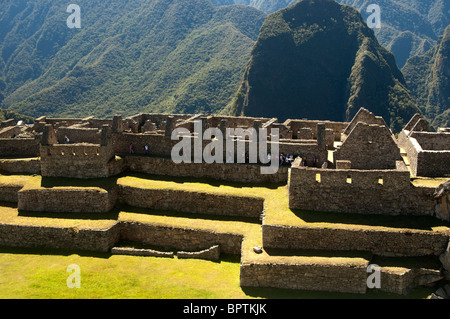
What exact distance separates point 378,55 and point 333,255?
121 metres

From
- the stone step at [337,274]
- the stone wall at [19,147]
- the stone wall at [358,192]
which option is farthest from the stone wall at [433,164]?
the stone wall at [19,147]

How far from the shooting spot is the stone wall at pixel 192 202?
78.2ft

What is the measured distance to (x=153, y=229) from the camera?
23.3m

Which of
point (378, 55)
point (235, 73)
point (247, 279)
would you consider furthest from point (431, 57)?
point (247, 279)

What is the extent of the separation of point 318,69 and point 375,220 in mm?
122228

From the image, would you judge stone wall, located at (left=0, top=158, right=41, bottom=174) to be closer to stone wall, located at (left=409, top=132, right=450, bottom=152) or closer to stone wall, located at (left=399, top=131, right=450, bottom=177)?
stone wall, located at (left=399, top=131, right=450, bottom=177)

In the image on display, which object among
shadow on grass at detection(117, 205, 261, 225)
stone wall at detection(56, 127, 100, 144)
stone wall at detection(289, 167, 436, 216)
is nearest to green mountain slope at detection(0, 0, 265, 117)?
stone wall at detection(56, 127, 100, 144)

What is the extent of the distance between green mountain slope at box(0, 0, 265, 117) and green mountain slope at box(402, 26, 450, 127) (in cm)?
5361

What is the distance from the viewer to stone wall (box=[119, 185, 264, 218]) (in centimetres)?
2383

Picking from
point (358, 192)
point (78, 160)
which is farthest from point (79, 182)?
point (358, 192)

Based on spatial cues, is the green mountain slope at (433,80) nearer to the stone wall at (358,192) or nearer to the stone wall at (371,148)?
the stone wall at (371,148)

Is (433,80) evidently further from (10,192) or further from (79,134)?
(10,192)

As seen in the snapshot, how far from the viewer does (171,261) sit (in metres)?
21.7
